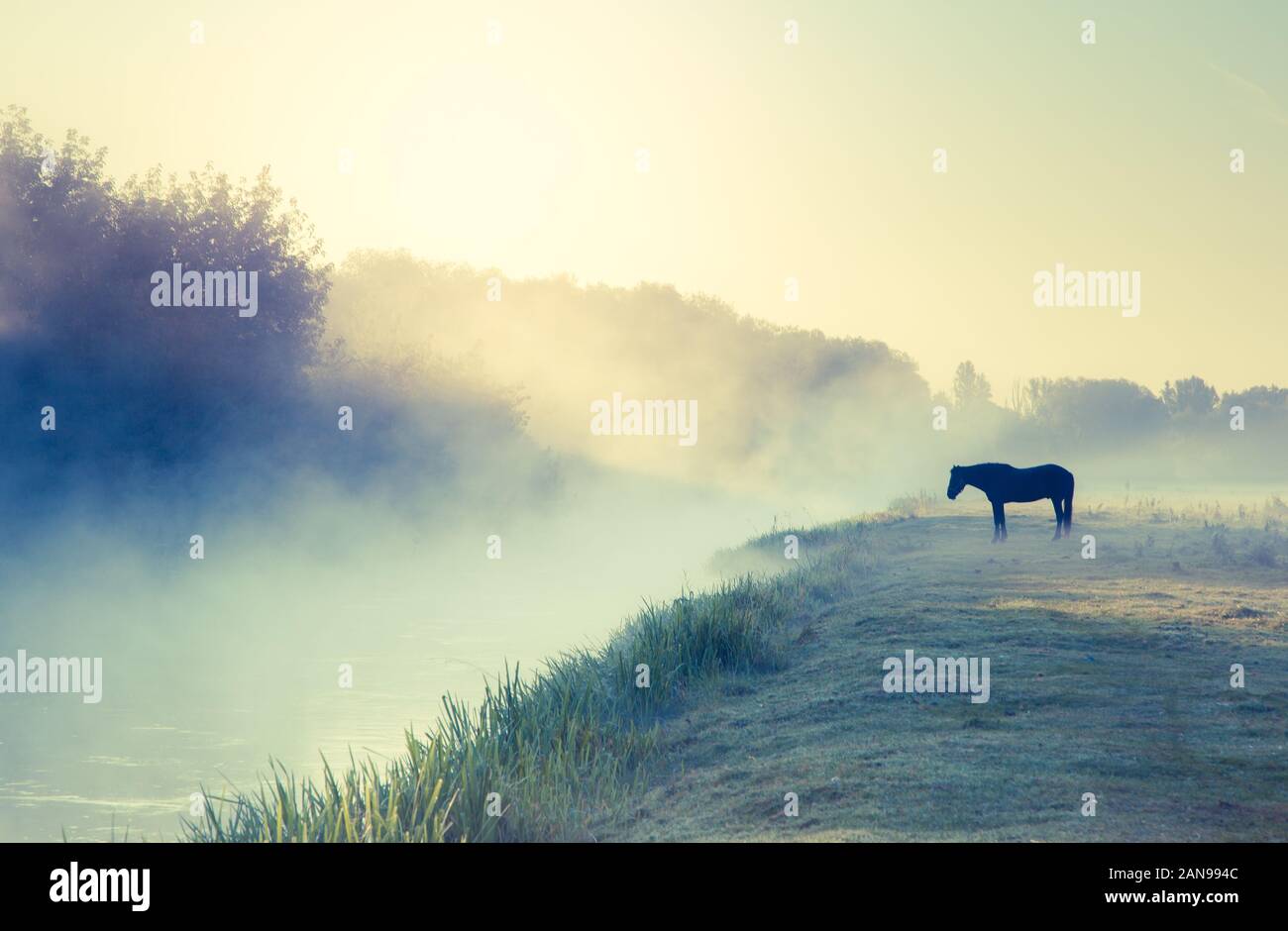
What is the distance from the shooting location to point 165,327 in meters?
42.6

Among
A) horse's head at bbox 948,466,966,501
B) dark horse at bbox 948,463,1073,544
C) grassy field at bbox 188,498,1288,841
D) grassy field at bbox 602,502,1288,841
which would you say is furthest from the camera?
horse's head at bbox 948,466,966,501

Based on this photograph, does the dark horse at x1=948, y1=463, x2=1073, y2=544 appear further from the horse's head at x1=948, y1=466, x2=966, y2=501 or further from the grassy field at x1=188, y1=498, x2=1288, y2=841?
the grassy field at x1=188, y1=498, x2=1288, y2=841

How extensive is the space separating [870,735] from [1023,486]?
16857 mm

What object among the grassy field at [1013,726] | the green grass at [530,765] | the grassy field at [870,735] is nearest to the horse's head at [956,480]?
the grassy field at [1013,726]

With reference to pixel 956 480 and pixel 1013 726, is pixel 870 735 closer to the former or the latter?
pixel 1013 726

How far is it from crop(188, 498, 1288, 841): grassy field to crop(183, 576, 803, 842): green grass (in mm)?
32

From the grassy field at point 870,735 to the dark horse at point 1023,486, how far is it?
268 inches

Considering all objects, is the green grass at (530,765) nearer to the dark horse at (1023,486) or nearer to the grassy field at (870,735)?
the grassy field at (870,735)

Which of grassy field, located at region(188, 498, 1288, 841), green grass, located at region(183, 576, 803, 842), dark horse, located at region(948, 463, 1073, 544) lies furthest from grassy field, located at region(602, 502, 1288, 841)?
dark horse, located at region(948, 463, 1073, 544)

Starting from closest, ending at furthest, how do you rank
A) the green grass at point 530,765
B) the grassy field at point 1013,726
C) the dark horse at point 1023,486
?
the grassy field at point 1013,726, the green grass at point 530,765, the dark horse at point 1023,486

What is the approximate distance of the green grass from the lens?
9211mm

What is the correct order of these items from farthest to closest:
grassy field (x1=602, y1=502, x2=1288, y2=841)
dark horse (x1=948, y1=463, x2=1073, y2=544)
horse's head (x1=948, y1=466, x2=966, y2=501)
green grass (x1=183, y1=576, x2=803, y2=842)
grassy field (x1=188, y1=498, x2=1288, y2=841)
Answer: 1. horse's head (x1=948, y1=466, x2=966, y2=501)
2. dark horse (x1=948, y1=463, x2=1073, y2=544)
3. green grass (x1=183, y1=576, x2=803, y2=842)
4. grassy field (x1=188, y1=498, x2=1288, y2=841)
5. grassy field (x1=602, y1=502, x2=1288, y2=841)

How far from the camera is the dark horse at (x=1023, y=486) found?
1045 inches
